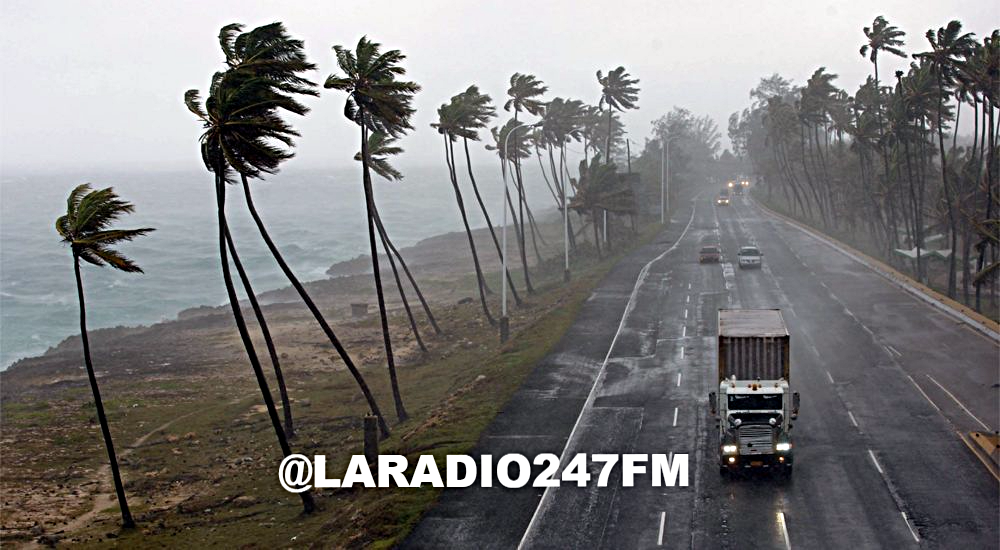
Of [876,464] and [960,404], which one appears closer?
[876,464]

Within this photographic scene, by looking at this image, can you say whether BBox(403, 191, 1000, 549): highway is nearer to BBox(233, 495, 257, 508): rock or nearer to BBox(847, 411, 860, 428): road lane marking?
BBox(847, 411, 860, 428): road lane marking

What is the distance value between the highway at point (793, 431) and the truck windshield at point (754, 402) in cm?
222

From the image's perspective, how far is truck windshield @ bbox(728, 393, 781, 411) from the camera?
91.1ft

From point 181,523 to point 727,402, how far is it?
18095mm

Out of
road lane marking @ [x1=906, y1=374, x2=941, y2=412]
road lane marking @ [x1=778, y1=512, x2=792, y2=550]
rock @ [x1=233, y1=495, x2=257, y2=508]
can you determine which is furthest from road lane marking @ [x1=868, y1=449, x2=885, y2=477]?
rock @ [x1=233, y1=495, x2=257, y2=508]

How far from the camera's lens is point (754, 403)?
2792 cm

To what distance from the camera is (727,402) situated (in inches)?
1102

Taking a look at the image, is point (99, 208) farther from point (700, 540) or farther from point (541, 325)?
point (541, 325)

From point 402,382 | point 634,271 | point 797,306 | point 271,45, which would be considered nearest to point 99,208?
point 271,45

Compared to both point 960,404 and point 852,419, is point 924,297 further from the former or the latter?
point 852,419

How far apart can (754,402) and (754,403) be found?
0.11 feet

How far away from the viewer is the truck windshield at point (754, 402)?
27781 mm

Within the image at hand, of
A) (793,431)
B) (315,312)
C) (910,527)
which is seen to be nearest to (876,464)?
(793,431)

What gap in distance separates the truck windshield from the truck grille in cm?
59
